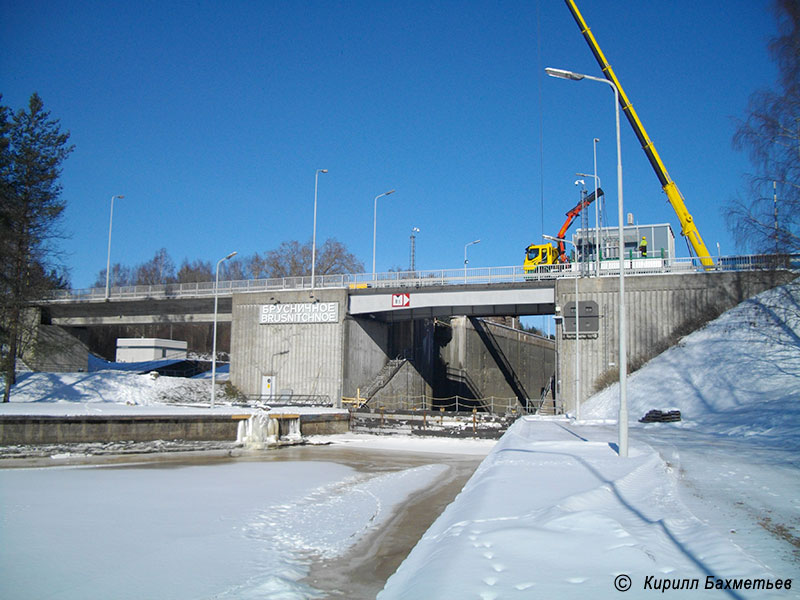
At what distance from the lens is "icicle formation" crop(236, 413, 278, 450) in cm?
2850

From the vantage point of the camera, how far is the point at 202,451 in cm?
2695

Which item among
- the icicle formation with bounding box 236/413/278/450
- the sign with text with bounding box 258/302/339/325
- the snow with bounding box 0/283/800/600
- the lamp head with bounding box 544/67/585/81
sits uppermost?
the lamp head with bounding box 544/67/585/81

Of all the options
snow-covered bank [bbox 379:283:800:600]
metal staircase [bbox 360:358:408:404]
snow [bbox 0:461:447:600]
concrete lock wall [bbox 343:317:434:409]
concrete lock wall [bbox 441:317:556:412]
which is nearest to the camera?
snow-covered bank [bbox 379:283:800:600]

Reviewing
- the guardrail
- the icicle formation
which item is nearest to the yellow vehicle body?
the guardrail

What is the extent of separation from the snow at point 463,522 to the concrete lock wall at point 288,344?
23.7 meters

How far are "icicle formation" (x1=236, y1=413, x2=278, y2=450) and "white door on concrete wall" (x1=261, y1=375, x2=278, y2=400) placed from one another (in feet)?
60.4

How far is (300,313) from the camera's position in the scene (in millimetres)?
47594

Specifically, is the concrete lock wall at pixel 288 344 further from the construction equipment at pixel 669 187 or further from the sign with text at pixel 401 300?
the construction equipment at pixel 669 187

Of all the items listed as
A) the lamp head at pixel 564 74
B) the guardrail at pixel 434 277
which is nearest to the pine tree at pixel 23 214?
the guardrail at pixel 434 277

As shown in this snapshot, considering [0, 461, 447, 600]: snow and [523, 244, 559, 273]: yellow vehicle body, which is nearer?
[0, 461, 447, 600]: snow

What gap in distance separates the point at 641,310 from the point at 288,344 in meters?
25.7

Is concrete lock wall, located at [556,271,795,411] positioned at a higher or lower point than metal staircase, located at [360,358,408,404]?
higher

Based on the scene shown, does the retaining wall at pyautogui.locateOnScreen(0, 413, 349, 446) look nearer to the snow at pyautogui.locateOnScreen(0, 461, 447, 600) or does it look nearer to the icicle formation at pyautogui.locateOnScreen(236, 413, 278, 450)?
the icicle formation at pyautogui.locateOnScreen(236, 413, 278, 450)

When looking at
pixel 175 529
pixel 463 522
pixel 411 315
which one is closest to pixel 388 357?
pixel 411 315
